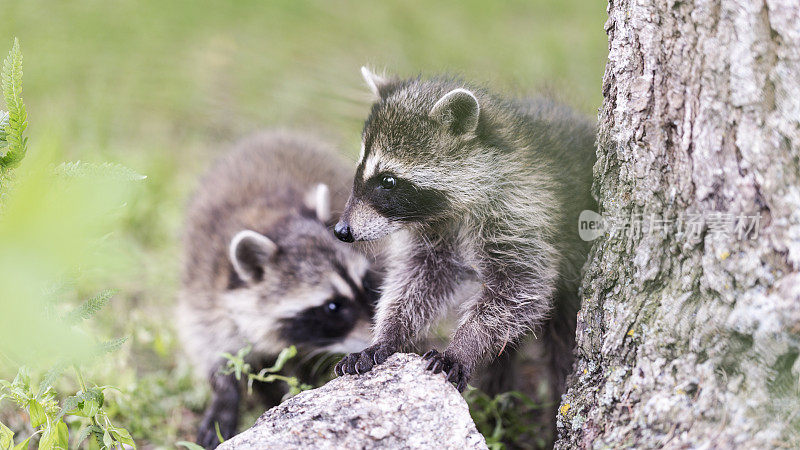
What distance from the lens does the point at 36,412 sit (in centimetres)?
285

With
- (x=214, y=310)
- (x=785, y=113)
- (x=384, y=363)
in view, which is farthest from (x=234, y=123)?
(x=785, y=113)

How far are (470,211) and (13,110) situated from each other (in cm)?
203

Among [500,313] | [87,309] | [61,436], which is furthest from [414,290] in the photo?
[61,436]

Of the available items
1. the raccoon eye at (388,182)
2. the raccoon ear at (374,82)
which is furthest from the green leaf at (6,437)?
the raccoon ear at (374,82)

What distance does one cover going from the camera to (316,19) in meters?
9.25

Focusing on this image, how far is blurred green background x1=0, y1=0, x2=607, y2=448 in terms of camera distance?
21.5 feet

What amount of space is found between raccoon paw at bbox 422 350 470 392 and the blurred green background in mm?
2898

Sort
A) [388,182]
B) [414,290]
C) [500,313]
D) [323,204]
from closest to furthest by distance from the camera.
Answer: [500,313], [388,182], [414,290], [323,204]

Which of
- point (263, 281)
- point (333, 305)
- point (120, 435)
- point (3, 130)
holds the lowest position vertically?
point (263, 281)

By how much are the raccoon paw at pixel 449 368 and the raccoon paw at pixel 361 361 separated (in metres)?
0.25

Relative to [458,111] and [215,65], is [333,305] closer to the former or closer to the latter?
[458,111]

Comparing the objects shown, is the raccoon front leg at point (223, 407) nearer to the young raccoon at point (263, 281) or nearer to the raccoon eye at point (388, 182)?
the young raccoon at point (263, 281)

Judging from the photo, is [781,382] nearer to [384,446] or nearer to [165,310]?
[384,446]

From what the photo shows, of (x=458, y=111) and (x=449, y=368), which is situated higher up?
(x=458, y=111)
